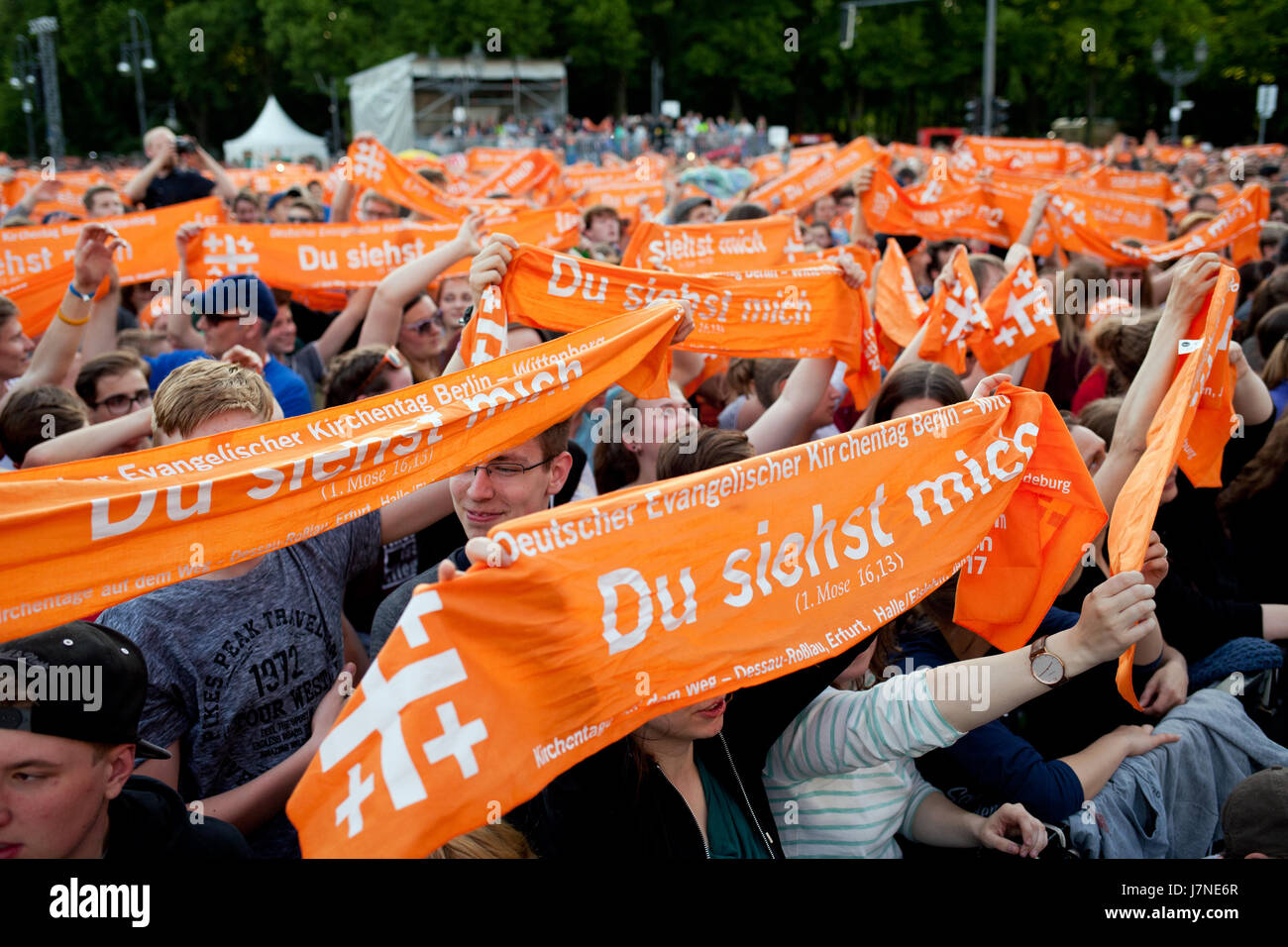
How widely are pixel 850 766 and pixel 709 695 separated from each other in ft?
1.93

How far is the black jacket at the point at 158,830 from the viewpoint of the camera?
→ 2.21 meters

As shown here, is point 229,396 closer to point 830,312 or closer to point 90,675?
point 90,675

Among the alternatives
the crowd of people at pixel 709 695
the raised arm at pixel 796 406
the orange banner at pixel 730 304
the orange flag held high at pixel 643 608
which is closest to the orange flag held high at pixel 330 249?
the crowd of people at pixel 709 695

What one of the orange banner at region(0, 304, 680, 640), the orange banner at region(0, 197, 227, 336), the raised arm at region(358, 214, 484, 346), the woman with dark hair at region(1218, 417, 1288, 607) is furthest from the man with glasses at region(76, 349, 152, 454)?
the woman with dark hair at region(1218, 417, 1288, 607)

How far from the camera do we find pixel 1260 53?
44344mm

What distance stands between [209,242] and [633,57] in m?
45.6

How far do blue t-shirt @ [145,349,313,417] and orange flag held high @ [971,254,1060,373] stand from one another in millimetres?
3170

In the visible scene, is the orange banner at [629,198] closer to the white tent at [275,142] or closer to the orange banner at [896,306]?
the orange banner at [896,306]

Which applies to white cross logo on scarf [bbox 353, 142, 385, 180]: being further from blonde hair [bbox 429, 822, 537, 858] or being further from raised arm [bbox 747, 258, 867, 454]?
blonde hair [bbox 429, 822, 537, 858]

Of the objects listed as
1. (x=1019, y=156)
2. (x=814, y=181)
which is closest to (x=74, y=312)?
(x=814, y=181)

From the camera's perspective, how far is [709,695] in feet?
7.39

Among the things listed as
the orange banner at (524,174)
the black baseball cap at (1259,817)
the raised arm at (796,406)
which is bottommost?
the black baseball cap at (1259,817)

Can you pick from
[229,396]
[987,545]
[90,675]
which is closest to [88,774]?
[90,675]

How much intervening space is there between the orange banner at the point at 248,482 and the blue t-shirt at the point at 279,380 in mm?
2178
